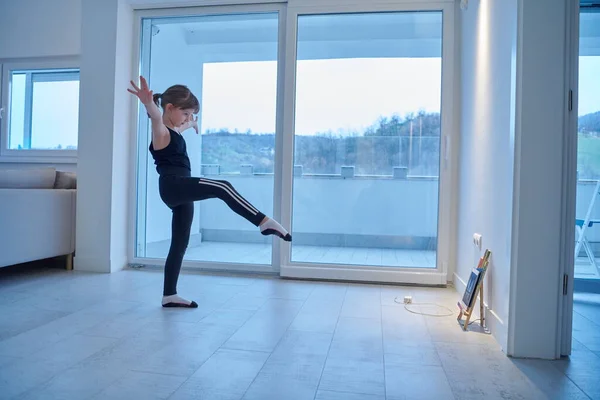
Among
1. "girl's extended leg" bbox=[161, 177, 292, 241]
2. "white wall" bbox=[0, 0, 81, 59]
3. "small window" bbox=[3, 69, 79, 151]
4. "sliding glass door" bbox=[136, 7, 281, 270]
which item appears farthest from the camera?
"small window" bbox=[3, 69, 79, 151]

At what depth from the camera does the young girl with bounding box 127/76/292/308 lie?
240 centimetres

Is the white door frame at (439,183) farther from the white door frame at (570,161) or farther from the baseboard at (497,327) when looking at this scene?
the white door frame at (570,161)

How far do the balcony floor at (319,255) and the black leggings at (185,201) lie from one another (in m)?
1.17

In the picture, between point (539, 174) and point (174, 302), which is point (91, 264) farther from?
point (539, 174)

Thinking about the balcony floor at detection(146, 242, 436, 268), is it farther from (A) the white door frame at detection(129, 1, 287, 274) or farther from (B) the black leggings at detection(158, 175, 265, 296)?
(B) the black leggings at detection(158, 175, 265, 296)

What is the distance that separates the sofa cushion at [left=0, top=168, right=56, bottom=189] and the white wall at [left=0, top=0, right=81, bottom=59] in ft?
4.37

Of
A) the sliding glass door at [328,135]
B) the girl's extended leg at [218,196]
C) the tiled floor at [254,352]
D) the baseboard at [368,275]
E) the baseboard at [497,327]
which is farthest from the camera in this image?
the sliding glass door at [328,135]

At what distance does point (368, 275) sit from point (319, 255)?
428 millimetres

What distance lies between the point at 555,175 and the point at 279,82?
2.39 meters

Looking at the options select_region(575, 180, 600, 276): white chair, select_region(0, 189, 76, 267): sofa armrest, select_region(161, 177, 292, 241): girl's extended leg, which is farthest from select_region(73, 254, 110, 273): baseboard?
select_region(575, 180, 600, 276): white chair

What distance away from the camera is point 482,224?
262 centimetres

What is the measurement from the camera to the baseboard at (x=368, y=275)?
348 centimetres

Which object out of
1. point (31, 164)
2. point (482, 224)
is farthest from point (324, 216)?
point (31, 164)

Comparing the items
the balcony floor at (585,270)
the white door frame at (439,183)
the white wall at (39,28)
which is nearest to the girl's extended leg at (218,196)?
the white door frame at (439,183)
